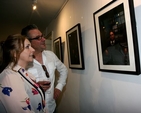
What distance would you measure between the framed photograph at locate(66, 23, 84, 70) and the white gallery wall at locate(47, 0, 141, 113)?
51 millimetres

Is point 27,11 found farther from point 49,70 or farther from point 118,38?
point 118,38

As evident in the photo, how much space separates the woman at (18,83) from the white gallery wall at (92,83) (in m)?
0.55

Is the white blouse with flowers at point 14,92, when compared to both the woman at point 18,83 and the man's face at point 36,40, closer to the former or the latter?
the woman at point 18,83

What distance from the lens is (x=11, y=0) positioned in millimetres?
1948

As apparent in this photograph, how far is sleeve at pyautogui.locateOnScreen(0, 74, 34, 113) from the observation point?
79 centimetres

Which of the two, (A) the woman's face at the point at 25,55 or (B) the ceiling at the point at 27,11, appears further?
(B) the ceiling at the point at 27,11

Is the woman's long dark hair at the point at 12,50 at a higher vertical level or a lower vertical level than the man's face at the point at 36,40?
lower

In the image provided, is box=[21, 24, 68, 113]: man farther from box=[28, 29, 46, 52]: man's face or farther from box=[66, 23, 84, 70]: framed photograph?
box=[66, 23, 84, 70]: framed photograph

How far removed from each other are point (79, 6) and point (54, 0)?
0.61m

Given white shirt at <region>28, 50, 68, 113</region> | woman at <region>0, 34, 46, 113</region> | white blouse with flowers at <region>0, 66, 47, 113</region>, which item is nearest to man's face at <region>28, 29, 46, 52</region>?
white shirt at <region>28, 50, 68, 113</region>

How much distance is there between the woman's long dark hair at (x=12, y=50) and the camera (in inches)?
38.4

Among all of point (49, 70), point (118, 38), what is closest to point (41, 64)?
point (49, 70)

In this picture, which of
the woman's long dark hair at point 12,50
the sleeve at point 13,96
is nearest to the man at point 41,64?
the woman's long dark hair at point 12,50

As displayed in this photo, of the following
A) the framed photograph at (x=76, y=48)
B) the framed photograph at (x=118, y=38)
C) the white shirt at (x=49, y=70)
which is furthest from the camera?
the framed photograph at (x=76, y=48)
